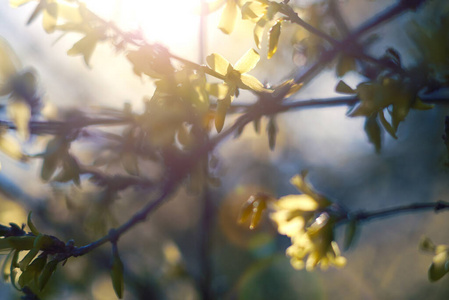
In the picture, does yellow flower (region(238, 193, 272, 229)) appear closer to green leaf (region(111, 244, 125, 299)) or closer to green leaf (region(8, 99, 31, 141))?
green leaf (region(111, 244, 125, 299))

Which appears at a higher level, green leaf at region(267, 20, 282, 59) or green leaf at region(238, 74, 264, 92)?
green leaf at region(267, 20, 282, 59)

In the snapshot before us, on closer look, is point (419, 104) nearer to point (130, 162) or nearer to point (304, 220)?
point (304, 220)

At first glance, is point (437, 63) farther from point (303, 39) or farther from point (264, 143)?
point (264, 143)

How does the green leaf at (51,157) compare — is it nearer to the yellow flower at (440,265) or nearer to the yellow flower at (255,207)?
the yellow flower at (255,207)

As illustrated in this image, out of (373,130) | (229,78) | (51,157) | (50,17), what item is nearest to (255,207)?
(373,130)

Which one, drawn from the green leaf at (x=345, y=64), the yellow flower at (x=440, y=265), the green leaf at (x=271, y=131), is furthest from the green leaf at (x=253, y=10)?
the yellow flower at (x=440, y=265)

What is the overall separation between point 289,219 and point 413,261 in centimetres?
559

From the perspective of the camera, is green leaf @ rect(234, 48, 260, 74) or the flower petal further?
the flower petal

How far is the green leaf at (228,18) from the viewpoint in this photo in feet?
3.15

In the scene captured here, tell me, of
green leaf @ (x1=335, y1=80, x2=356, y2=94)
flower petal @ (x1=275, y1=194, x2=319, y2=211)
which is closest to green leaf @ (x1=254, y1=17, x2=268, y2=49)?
green leaf @ (x1=335, y1=80, x2=356, y2=94)

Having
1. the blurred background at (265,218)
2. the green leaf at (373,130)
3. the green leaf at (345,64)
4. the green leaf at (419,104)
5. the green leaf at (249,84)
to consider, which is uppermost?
the green leaf at (249,84)

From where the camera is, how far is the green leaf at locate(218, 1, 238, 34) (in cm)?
96

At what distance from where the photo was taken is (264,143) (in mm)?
3521

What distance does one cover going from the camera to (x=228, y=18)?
0.96 metres
